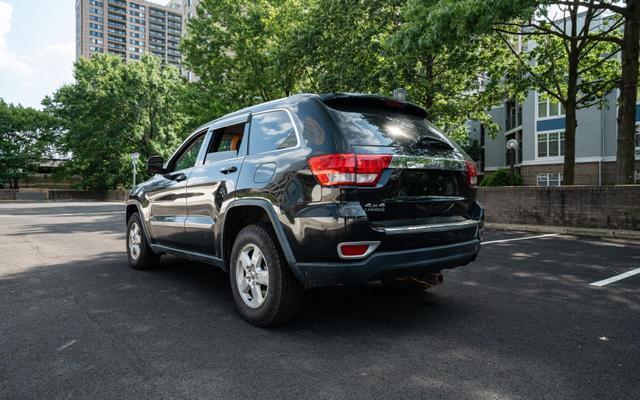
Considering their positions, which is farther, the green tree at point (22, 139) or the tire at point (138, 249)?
the green tree at point (22, 139)

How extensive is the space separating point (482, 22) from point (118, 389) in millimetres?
10795

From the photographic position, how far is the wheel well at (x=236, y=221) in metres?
3.79

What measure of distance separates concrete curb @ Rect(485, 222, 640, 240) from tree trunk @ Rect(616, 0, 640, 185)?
232cm

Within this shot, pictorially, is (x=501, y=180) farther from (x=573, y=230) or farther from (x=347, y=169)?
(x=347, y=169)

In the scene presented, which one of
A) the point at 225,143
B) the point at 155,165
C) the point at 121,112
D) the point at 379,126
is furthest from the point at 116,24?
the point at 379,126

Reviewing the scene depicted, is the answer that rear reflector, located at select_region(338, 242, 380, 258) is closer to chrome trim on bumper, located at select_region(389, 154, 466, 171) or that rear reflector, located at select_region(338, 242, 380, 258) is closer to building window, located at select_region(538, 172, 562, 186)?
chrome trim on bumper, located at select_region(389, 154, 466, 171)

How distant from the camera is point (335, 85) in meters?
17.5

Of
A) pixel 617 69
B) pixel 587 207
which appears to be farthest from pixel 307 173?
pixel 617 69

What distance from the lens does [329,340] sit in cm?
327

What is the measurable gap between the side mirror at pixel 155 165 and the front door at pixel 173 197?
87mm

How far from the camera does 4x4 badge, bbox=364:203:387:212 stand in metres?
3.13

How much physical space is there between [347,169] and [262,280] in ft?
Answer: 3.99

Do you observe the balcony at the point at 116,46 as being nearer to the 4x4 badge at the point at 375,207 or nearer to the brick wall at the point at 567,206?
the brick wall at the point at 567,206

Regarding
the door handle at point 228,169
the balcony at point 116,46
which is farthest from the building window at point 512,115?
the balcony at point 116,46
